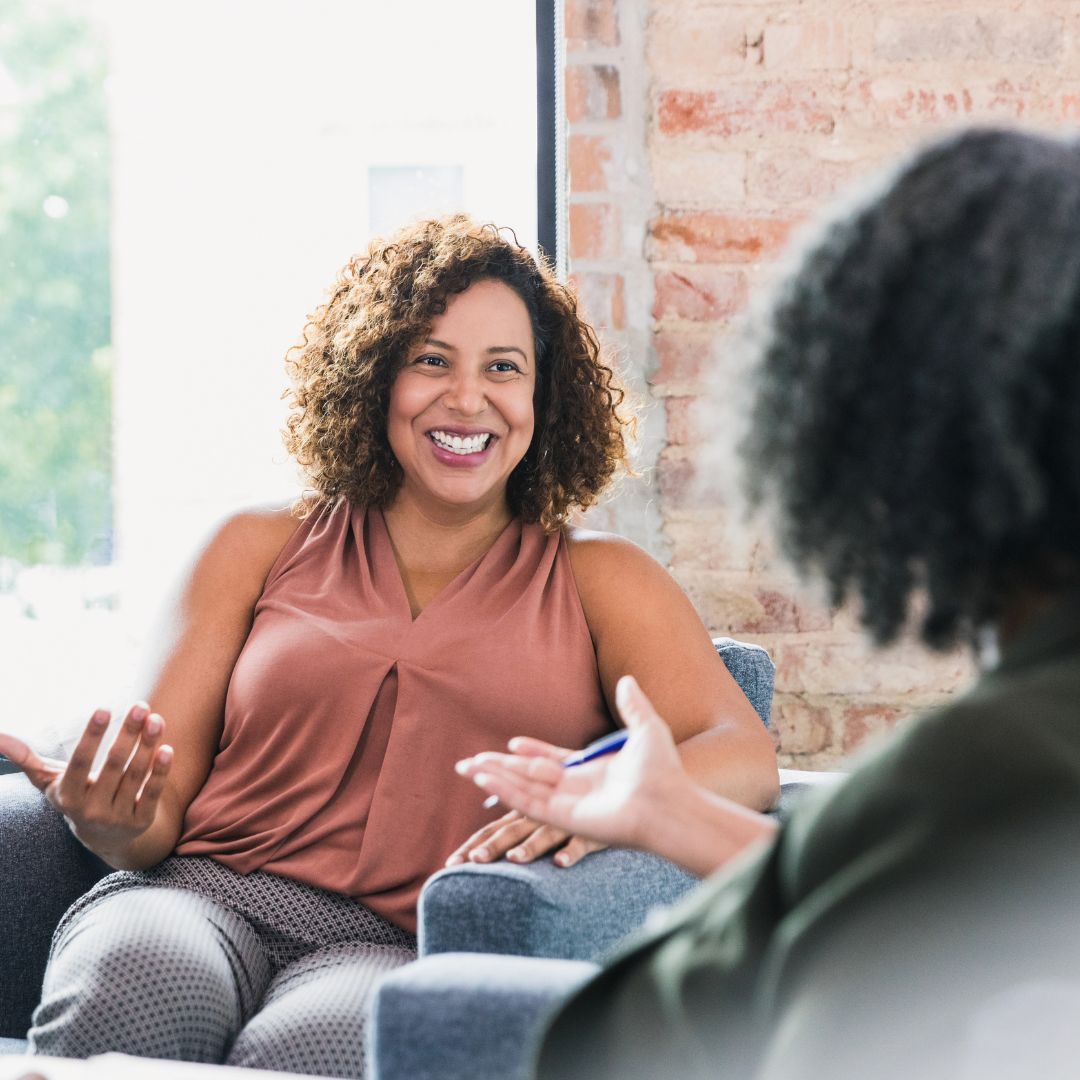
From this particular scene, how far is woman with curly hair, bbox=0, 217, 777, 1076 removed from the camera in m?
1.33

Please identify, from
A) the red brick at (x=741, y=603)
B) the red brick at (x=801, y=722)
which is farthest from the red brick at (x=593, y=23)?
the red brick at (x=801, y=722)

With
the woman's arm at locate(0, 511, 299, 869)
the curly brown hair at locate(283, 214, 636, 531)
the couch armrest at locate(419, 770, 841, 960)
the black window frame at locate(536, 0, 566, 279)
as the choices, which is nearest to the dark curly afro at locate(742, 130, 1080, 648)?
the couch armrest at locate(419, 770, 841, 960)

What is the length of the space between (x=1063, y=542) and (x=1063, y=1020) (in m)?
0.22

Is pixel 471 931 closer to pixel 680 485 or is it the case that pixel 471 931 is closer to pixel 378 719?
pixel 378 719

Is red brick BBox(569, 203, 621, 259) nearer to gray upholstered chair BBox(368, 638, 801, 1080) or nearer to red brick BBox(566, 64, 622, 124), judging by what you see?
red brick BBox(566, 64, 622, 124)

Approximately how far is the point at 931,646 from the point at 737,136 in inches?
60.7

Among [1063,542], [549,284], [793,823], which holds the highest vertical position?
[549,284]

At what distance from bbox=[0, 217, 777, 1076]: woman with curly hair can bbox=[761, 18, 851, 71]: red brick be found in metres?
0.56

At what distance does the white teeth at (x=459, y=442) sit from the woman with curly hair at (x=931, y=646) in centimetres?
102

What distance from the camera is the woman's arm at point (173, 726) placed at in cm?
138

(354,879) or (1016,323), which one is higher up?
(1016,323)

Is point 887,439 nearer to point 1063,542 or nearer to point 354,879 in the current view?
point 1063,542

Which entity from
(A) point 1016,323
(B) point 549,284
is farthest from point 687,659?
(A) point 1016,323

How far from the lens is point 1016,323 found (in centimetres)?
61
